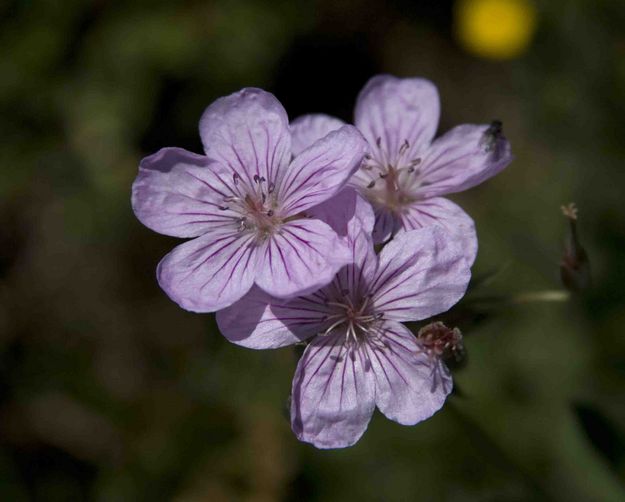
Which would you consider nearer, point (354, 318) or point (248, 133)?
point (354, 318)

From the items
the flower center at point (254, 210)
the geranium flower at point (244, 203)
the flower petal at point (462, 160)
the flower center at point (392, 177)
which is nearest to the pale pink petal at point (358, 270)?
the geranium flower at point (244, 203)

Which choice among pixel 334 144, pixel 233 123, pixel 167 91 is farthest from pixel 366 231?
pixel 167 91

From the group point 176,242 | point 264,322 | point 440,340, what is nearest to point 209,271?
point 264,322

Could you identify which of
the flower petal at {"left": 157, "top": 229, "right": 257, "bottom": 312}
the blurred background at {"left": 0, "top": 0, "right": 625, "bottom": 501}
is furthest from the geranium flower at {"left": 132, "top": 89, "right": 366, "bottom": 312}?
the blurred background at {"left": 0, "top": 0, "right": 625, "bottom": 501}

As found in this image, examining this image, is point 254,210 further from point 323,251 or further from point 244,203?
point 323,251

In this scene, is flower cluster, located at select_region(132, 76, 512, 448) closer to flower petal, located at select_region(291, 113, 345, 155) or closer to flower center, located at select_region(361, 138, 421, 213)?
flower center, located at select_region(361, 138, 421, 213)

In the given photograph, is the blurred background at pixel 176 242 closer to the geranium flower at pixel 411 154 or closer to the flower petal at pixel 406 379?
the geranium flower at pixel 411 154
